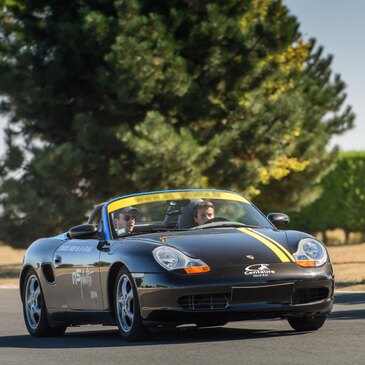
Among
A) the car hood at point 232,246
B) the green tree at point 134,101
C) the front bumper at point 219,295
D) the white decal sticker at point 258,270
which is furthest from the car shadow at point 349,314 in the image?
the green tree at point 134,101

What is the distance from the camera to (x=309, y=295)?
1061 centimetres

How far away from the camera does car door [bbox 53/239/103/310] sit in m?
11.4

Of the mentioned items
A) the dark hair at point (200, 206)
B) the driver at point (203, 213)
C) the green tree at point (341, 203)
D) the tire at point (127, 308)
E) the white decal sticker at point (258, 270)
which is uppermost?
the dark hair at point (200, 206)

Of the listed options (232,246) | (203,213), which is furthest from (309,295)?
(203,213)

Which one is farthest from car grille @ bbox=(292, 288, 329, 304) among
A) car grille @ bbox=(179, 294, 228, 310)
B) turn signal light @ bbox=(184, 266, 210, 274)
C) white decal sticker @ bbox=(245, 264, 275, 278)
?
turn signal light @ bbox=(184, 266, 210, 274)

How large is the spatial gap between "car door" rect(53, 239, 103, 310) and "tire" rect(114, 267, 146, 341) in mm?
398

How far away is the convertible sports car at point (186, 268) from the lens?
1027 cm

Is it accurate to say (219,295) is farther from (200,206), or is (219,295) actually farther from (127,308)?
(200,206)

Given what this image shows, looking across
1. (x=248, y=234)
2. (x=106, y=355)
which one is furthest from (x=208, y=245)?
(x=106, y=355)

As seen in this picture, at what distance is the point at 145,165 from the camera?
29562mm

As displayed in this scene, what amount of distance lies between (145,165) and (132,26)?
3428mm

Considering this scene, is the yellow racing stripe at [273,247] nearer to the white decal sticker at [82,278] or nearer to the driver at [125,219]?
the driver at [125,219]

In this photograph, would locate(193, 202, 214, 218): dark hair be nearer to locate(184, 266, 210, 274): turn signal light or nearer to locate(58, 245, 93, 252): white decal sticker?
locate(58, 245, 93, 252): white decal sticker

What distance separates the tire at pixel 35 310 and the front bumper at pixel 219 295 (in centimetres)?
244
